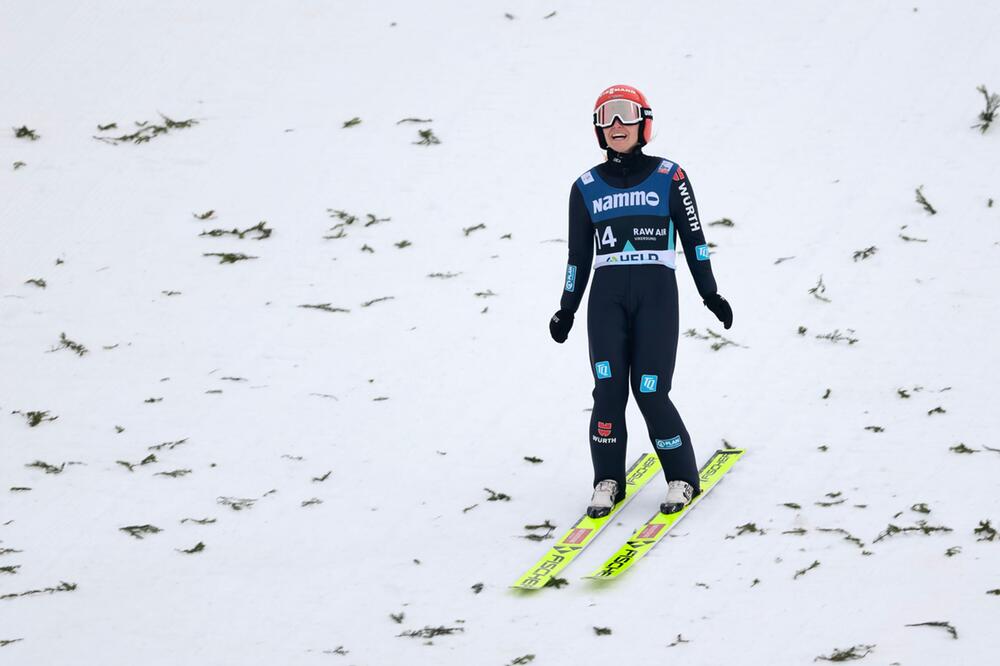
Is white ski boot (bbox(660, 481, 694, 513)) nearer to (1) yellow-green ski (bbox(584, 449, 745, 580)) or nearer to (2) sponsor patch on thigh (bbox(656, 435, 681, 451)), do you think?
(1) yellow-green ski (bbox(584, 449, 745, 580))

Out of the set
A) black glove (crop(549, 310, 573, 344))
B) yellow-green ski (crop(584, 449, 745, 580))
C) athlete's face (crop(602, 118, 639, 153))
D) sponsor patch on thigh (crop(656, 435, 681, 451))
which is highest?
athlete's face (crop(602, 118, 639, 153))

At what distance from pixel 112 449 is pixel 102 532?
1211 millimetres

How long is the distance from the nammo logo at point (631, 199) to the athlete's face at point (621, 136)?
0.25 metres

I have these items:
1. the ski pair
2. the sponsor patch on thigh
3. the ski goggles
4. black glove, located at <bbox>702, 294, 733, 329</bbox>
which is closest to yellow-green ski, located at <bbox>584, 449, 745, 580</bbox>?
the ski pair

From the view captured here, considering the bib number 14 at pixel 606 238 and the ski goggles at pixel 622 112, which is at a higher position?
the ski goggles at pixel 622 112

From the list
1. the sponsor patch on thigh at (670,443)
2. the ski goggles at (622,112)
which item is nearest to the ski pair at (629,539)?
the sponsor patch on thigh at (670,443)

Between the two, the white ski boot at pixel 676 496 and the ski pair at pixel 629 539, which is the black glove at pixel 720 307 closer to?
the white ski boot at pixel 676 496

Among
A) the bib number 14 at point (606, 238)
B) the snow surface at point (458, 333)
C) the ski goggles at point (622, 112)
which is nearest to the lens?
the snow surface at point (458, 333)

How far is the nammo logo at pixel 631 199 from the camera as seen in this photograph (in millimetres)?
7086

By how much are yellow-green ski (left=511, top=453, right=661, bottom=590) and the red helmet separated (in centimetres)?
213

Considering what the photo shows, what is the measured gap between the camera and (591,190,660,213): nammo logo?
7.09 meters

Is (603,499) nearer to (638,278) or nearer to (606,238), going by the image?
(638,278)

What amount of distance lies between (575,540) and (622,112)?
245 cm

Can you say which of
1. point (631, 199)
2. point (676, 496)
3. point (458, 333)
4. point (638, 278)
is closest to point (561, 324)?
point (638, 278)
